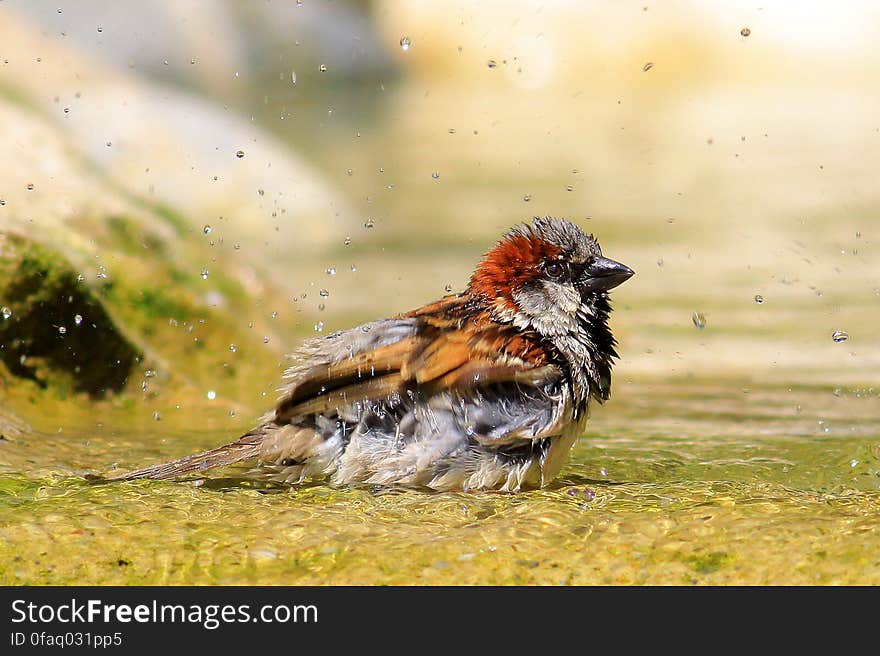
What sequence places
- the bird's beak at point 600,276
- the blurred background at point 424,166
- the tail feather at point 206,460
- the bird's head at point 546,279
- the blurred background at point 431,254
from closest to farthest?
the blurred background at point 431,254, the tail feather at point 206,460, the bird's head at point 546,279, the bird's beak at point 600,276, the blurred background at point 424,166

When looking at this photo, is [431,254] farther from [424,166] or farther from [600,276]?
[600,276]

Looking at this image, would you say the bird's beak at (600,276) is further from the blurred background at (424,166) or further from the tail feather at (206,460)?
the blurred background at (424,166)

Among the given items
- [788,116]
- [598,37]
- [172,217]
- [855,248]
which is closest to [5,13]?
[172,217]

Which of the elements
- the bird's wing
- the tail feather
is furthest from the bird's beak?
the tail feather

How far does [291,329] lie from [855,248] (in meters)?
6.04

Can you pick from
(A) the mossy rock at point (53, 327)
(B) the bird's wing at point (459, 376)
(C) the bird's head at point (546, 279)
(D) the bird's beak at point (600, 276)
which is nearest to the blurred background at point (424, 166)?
(A) the mossy rock at point (53, 327)

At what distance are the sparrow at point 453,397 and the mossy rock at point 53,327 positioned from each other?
4.96 feet

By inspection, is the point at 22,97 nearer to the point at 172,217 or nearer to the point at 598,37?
the point at 172,217

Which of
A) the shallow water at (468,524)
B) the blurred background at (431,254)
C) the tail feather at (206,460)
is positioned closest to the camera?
the shallow water at (468,524)

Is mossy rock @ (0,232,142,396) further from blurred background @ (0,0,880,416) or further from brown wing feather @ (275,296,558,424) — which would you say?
brown wing feather @ (275,296,558,424)

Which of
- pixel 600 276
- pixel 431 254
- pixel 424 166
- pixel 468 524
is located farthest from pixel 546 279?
pixel 424 166

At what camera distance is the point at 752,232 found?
1238 centimetres

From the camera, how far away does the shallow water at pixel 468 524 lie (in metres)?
3.38

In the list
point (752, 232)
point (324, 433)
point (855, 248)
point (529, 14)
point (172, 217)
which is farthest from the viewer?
point (529, 14)
